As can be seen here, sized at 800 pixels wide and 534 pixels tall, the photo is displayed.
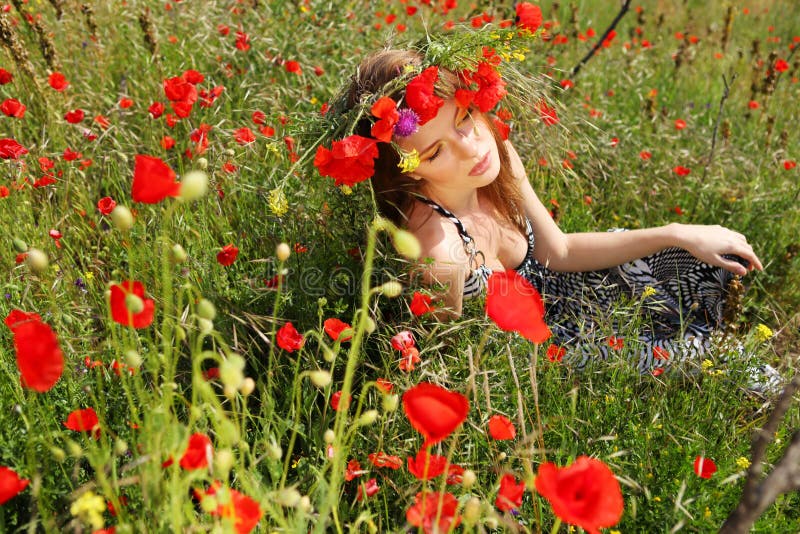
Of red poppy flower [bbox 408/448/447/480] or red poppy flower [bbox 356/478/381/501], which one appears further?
red poppy flower [bbox 356/478/381/501]

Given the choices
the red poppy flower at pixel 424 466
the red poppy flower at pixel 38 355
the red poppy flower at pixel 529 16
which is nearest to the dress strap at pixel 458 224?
the red poppy flower at pixel 529 16

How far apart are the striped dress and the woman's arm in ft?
0.18

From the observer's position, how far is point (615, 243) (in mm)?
2191

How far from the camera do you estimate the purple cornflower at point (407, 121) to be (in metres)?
1.67

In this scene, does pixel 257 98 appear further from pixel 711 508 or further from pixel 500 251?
pixel 711 508

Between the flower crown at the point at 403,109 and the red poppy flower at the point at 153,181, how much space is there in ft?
1.96

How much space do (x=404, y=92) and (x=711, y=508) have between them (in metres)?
1.16

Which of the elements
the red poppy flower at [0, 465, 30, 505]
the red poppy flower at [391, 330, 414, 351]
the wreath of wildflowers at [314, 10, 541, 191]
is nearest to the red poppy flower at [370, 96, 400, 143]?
the wreath of wildflowers at [314, 10, 541, 191]

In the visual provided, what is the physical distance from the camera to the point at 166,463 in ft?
3.77

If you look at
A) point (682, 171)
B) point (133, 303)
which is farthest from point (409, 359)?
point (682, 171)

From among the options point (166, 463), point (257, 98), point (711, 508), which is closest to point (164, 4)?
point (257, 98)

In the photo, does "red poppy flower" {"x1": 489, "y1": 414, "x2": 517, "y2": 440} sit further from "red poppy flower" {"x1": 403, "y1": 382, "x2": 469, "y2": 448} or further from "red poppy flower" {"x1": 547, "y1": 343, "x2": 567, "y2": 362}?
"red poppy flower" {"x1": 547, "y1": 343, "x2": 567, "y2": 362}

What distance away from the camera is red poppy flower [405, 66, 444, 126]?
159cm

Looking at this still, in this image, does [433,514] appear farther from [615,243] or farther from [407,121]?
[615,243]
